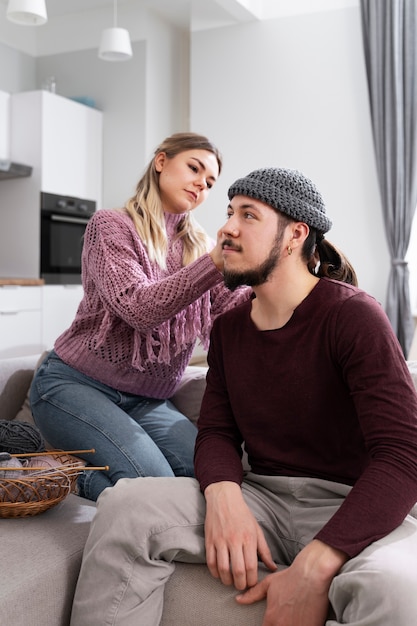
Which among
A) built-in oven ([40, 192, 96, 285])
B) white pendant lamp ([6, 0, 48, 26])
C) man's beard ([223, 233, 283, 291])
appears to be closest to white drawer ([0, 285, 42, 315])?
built-in oven ([40, 192, 96, 285])

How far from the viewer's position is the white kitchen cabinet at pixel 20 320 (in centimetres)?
427

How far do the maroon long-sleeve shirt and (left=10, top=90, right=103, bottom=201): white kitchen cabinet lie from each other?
3426mm

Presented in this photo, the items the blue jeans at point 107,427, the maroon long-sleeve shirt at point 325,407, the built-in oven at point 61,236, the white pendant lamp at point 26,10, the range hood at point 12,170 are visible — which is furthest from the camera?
the built-in oven at point 61,236

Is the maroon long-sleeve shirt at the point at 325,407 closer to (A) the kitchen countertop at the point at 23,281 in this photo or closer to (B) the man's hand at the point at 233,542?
(B) the man's hand at the point at 233,542

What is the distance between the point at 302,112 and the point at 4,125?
1971 mm

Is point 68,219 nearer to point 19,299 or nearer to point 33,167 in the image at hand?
point 33,167

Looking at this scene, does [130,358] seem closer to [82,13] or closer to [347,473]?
[347,473]

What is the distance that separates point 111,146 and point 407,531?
14.5 ft

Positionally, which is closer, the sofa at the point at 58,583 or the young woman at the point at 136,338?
the sofa at the point at 58,583

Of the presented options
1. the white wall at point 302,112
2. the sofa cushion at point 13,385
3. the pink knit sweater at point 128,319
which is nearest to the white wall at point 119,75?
the white wall at point 302,112

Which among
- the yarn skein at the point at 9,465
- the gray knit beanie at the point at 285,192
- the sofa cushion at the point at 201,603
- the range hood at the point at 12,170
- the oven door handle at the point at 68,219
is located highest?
the range hood at the point at 12,170

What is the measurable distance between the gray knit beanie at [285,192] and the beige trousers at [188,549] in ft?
1.83

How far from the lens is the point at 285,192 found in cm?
151

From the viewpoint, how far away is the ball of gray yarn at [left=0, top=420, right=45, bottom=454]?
174 cm
